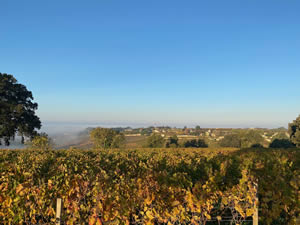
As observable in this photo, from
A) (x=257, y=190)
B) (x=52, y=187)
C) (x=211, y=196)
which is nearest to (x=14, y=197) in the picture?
(x=52, y=187)

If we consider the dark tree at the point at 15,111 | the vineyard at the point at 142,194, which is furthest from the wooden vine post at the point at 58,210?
the dark tree at the point at 15,111

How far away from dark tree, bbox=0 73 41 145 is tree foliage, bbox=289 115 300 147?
4477cm

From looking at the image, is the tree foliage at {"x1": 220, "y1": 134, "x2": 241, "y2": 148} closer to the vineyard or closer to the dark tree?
the dark tree

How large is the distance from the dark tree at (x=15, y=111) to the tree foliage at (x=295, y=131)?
4477 centimetres

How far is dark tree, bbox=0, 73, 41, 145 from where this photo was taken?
30.0 meters

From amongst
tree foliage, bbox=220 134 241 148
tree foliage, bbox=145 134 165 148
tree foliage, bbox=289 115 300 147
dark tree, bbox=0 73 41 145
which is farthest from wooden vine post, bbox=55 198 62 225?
tree foliage, bbox=220 134 241 148

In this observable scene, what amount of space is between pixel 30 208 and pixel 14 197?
353mm

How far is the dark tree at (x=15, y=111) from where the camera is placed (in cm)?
3003

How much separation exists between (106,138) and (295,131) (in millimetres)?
36714

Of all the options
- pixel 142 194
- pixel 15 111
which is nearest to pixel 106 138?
pixel 15 111

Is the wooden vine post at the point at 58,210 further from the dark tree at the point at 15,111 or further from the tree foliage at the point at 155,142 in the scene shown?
→ the tree foliage at the point at 155,142

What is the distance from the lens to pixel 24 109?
3155 centimetres

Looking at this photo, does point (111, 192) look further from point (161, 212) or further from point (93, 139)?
point (93, 139)

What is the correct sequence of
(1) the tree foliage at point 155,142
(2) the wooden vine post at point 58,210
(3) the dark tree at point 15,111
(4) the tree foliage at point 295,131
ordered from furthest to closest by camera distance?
(1) the tree foliage at point 155,142 < (4) the tree foliage at point 295,131 < (3) the dark tree at point 15,111 < (2) the wooden vine post at point 58,210
